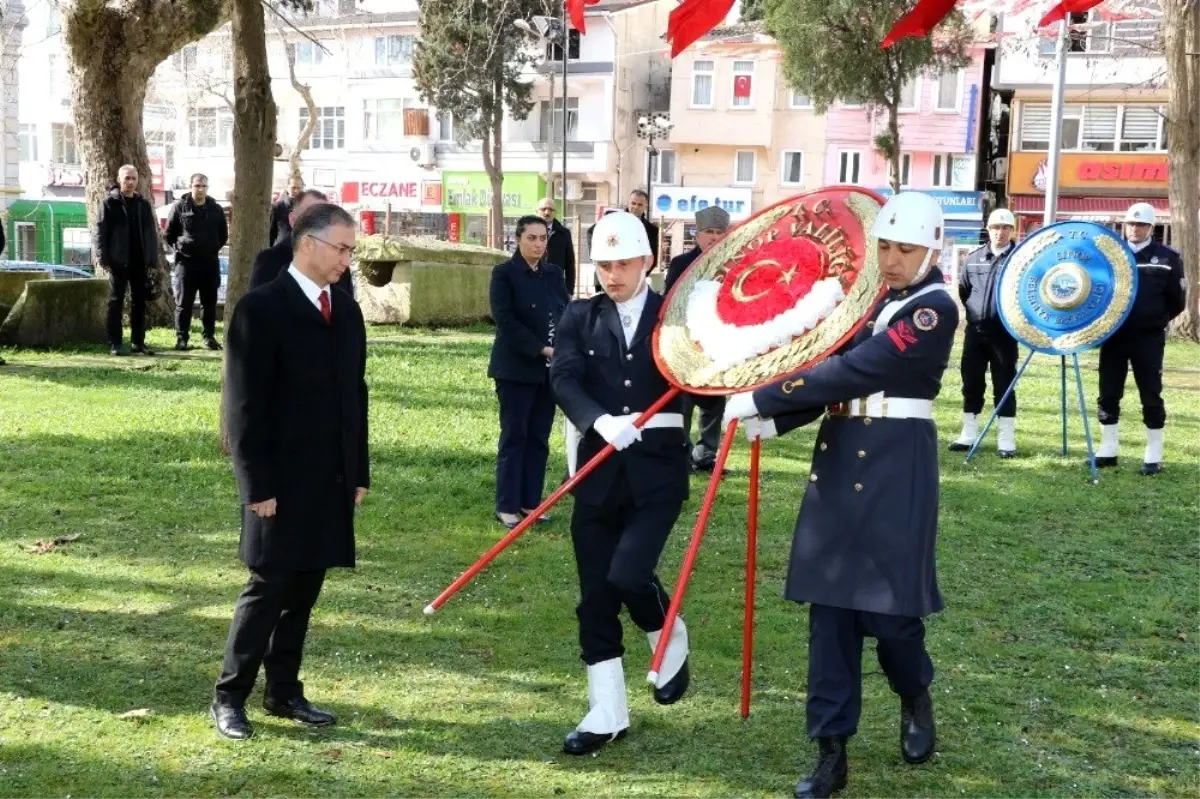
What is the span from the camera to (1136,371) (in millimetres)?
11453

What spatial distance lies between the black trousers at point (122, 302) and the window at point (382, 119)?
141ft

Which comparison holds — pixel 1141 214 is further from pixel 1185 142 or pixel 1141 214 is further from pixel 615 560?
pixel 1185 142

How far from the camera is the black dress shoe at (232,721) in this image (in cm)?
510

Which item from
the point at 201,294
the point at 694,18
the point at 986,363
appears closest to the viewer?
the point at 694,18

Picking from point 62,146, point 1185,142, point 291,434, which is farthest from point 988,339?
point 62,146

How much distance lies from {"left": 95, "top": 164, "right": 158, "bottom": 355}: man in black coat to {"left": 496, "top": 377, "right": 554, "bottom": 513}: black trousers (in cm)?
820

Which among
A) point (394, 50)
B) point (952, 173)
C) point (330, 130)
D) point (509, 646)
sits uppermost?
point (394, 50)

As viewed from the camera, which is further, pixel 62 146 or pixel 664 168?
pixel 62 146

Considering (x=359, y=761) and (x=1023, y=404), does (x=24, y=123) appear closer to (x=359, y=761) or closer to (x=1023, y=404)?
(x=1023, y=404)

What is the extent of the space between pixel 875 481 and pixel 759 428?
0.49 meters

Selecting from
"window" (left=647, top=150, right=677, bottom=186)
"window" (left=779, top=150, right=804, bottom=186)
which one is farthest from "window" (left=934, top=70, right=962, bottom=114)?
"window" (left=647, top=150, right=677, bottom=186)

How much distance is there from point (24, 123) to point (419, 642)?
6563cm

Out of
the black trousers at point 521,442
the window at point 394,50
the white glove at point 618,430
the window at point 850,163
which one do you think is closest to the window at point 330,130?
the window at point 394,50

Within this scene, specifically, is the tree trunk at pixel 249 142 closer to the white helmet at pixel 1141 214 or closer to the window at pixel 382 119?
the white helmet at pixel 1141 214
